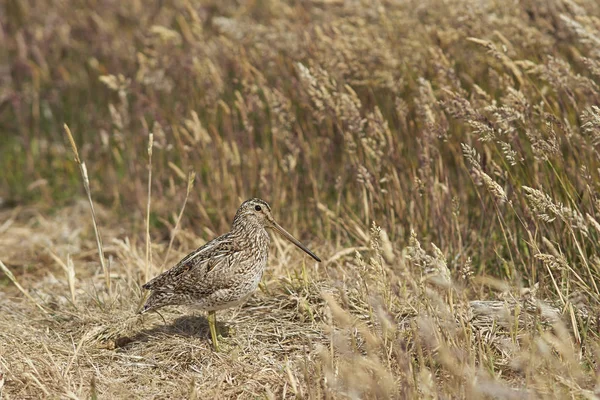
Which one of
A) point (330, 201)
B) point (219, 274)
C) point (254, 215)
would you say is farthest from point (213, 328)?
point (330, 201)

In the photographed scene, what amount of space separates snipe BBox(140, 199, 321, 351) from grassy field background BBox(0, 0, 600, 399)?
28 cm

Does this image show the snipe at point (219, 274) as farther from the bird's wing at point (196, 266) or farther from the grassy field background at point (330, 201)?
the grassy field background at point (330, 201)

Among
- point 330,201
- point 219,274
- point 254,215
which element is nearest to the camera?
point 219,274

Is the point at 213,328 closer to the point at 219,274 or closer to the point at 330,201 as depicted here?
the point at 219,274

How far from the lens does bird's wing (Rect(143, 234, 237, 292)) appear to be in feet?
15.5

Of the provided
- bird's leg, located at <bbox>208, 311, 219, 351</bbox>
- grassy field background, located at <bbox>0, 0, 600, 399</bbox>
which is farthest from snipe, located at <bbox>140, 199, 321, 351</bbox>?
grassy field background, located at <bbox>0, 0, 600, 399</bbox>

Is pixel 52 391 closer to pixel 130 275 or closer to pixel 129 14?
pixel 130 275

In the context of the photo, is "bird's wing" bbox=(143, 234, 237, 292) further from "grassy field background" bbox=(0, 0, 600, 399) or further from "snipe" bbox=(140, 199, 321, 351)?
"grassy field background" bbox=(0, 0, 600, 399)

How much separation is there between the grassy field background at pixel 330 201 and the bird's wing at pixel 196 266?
338 millimetres

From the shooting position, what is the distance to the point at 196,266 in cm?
477

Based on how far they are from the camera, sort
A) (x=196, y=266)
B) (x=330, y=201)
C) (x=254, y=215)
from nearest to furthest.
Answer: (x=196, y=266)
(x=254, y=215)
(x=330, y=201)

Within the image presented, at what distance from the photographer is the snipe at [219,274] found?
4.61m

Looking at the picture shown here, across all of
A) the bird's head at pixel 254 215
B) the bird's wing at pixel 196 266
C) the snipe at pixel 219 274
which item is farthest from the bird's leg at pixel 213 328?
the bird's head at pixel 254 215

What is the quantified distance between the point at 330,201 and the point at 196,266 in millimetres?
1844
